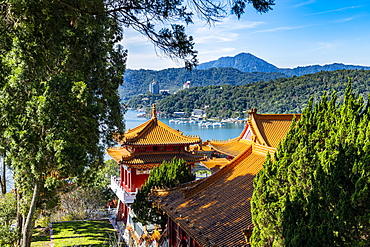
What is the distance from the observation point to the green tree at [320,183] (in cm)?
411

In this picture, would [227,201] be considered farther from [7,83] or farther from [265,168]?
[7,83]

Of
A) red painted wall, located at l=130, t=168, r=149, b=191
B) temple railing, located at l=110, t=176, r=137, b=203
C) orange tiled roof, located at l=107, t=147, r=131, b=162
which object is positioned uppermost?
orange tiled roof, located at l=107, t=147, r=131, b=162

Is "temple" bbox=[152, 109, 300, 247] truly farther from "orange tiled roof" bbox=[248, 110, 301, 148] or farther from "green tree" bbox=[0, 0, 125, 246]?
"green tree" bbox=[0, 0, 125, 246]

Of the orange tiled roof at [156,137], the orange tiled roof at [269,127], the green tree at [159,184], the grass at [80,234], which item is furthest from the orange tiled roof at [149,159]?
the orange tiled roof at [269,127]

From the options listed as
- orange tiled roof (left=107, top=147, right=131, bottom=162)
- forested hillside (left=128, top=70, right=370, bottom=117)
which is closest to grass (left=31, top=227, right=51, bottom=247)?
orange tiled roof (left=107, top=147, right=131, bottom=162)

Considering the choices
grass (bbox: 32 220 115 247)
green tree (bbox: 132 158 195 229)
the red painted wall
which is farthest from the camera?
the red painted wall

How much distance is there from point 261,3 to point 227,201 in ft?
A: 14.4

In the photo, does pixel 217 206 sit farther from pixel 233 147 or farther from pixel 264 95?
pixel 264 95

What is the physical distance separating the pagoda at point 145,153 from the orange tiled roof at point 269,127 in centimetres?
468

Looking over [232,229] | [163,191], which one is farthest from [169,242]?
[232,229]

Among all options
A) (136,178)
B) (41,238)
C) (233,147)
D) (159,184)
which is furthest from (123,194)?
(233,147)

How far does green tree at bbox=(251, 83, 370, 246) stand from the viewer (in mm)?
4113

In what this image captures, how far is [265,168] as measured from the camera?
209 inches

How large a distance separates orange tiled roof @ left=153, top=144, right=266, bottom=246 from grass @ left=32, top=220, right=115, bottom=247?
407 centimetres
